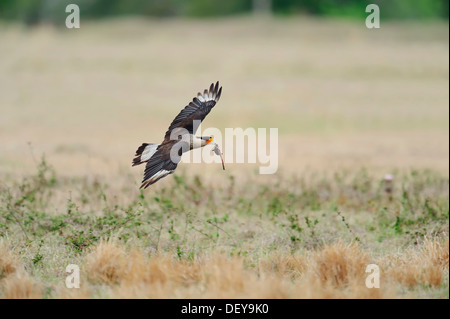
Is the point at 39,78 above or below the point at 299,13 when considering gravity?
below

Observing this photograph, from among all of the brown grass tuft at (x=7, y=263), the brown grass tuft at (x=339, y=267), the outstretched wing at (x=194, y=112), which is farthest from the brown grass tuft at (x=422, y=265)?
the brown grass tuft at (x=7, y=263)

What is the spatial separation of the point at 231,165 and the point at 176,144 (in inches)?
301

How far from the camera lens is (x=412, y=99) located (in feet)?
95.0

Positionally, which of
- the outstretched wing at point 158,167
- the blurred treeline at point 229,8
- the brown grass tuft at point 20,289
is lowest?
Result: the brown grass tuft at point 20,289

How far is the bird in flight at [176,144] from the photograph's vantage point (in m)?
9.59

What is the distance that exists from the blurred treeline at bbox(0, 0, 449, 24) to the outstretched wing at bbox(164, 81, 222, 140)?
136 feet

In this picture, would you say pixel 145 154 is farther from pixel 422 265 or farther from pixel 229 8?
pixel 229 8

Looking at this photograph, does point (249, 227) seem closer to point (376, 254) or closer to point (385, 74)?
point (376, 254)

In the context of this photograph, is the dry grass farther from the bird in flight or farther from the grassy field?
the bird in flight

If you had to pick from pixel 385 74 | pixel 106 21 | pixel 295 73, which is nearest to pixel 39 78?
pixel 295 73

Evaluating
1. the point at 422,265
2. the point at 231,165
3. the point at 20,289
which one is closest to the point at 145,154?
the point at 20,289

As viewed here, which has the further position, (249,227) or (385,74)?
(385,74)

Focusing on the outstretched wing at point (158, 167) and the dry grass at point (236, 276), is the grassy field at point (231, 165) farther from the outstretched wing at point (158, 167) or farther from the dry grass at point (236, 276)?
the outstretched wing at point (158, 167)

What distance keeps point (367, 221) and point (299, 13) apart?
4364cm
